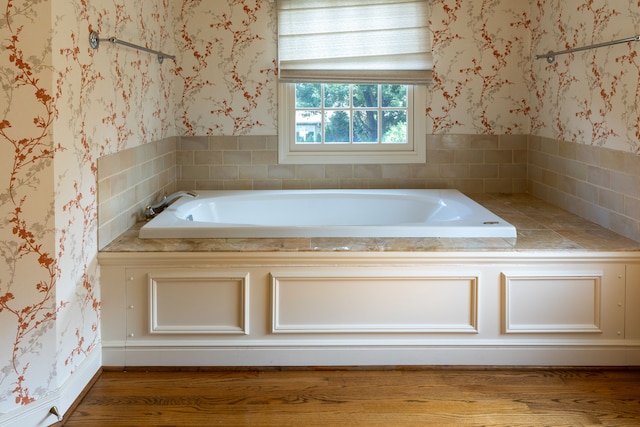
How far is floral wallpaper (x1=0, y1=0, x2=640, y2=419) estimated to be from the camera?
2336 mm

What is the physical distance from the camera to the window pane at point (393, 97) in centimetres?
442

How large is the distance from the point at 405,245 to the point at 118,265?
3.94 ft

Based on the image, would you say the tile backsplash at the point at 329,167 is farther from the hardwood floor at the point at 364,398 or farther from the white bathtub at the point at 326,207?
the hardwood floor at the point at 364,398

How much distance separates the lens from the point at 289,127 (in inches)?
172

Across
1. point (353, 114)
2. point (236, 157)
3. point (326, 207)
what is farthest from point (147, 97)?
point (353, 114)

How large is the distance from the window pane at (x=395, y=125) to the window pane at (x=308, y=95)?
0.43 m

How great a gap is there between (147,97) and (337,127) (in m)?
1.27

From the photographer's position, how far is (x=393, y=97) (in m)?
4.43

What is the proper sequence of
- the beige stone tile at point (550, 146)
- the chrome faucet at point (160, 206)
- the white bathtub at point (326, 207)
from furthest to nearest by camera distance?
the beige stone tile at point (550, 146) → the white bathtub at point (326, 207) → the chrome faucet at point (160, 206)

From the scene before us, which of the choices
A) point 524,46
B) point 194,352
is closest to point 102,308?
point 194,352

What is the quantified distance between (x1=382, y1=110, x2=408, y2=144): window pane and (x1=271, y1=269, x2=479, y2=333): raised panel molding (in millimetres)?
1688

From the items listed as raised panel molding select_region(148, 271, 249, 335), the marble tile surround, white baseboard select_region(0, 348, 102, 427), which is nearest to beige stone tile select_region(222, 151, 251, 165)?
the marble tile surround

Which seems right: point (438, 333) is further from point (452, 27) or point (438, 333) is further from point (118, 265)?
point (452, 27)

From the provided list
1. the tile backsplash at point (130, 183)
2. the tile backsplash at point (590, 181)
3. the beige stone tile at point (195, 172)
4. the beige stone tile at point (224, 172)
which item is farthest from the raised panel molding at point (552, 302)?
the beige stone tile at point (195, 172)
